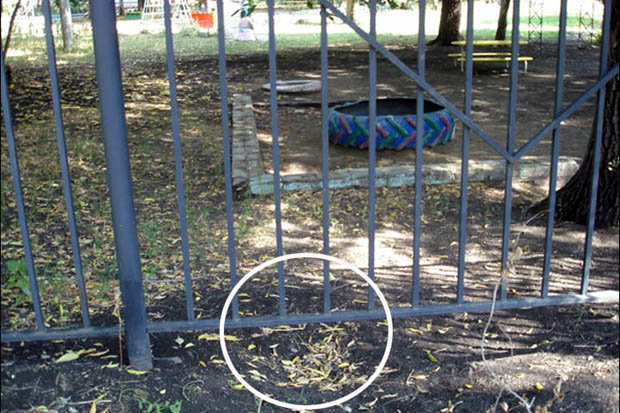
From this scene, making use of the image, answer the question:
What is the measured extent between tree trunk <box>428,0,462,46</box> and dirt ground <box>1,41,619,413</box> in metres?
13.5

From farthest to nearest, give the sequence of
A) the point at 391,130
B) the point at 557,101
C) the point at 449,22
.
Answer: the point at 449,22 → the point at 391,130 → the point at 557,101

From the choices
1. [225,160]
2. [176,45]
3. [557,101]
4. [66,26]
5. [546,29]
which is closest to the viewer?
[225,160]

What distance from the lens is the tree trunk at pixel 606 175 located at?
4262 mm

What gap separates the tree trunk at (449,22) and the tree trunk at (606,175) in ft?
47.8

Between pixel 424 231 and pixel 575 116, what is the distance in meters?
4.94

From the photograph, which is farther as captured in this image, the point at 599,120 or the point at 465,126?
the point at 599,120

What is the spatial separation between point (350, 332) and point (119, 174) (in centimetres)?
132

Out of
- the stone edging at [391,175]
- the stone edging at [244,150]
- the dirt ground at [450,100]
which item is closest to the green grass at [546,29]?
the dirt ground at [450,100]

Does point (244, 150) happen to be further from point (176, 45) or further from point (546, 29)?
point (546, 29)

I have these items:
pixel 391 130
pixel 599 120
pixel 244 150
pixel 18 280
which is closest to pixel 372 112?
pixel 599 120

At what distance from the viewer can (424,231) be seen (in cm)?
475

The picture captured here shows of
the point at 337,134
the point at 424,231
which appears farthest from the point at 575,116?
the point at 424,231

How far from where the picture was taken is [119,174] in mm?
2521

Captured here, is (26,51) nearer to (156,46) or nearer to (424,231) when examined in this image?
(156,46)
